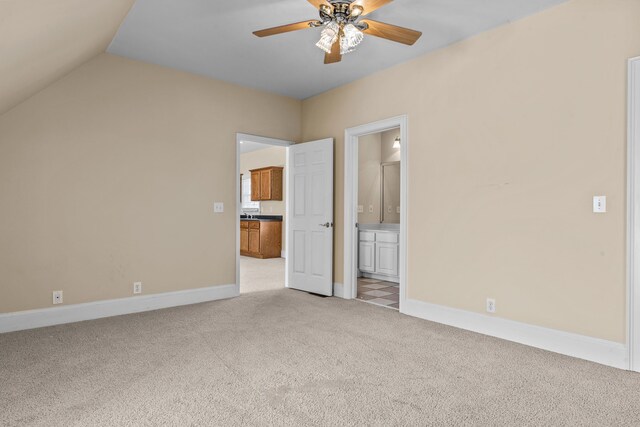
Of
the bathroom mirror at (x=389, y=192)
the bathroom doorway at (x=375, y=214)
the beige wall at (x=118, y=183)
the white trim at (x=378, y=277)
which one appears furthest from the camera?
the bathroom mirror at (x=389, y=192)

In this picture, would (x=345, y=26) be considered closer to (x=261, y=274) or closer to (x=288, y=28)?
(x=288, y=28)

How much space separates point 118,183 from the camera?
12.9 feet

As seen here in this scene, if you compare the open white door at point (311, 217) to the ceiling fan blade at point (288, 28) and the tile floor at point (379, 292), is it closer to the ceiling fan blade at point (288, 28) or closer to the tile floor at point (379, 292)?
the tile floor at point (379, 292)

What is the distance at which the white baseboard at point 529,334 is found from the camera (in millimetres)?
2672

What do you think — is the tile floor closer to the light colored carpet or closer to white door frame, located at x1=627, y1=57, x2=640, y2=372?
the light colored carpet

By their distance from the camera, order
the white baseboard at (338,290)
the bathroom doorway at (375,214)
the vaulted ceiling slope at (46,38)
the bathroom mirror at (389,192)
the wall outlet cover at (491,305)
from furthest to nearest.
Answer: the bathroom mirror at (389,192) < the white baseboard at (338,290) < the bathroom doorway at (375,214) < the wall outlet cover at (491,305) < the vaulted ceiling slope at (46,38)

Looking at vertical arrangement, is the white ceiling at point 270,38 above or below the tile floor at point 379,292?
above

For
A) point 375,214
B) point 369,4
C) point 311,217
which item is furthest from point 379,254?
point 369,4

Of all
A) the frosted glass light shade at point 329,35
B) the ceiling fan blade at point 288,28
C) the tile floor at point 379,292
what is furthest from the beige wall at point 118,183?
the frosted glass light shade at point 329,35

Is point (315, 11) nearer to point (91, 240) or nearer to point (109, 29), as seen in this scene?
point (109, 29)

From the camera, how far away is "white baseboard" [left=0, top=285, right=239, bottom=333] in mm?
3381

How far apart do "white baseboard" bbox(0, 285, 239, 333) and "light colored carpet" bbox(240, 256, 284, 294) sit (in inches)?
22.3

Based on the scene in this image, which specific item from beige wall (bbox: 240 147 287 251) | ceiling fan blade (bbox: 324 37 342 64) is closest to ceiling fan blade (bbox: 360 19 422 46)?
ceiling fan blade (bbox: 324 37 342 64)


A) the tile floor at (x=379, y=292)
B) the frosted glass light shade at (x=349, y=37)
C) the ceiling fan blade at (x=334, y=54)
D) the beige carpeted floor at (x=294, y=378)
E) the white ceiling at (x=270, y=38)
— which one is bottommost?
the tile floor at (x=379, y=292)
